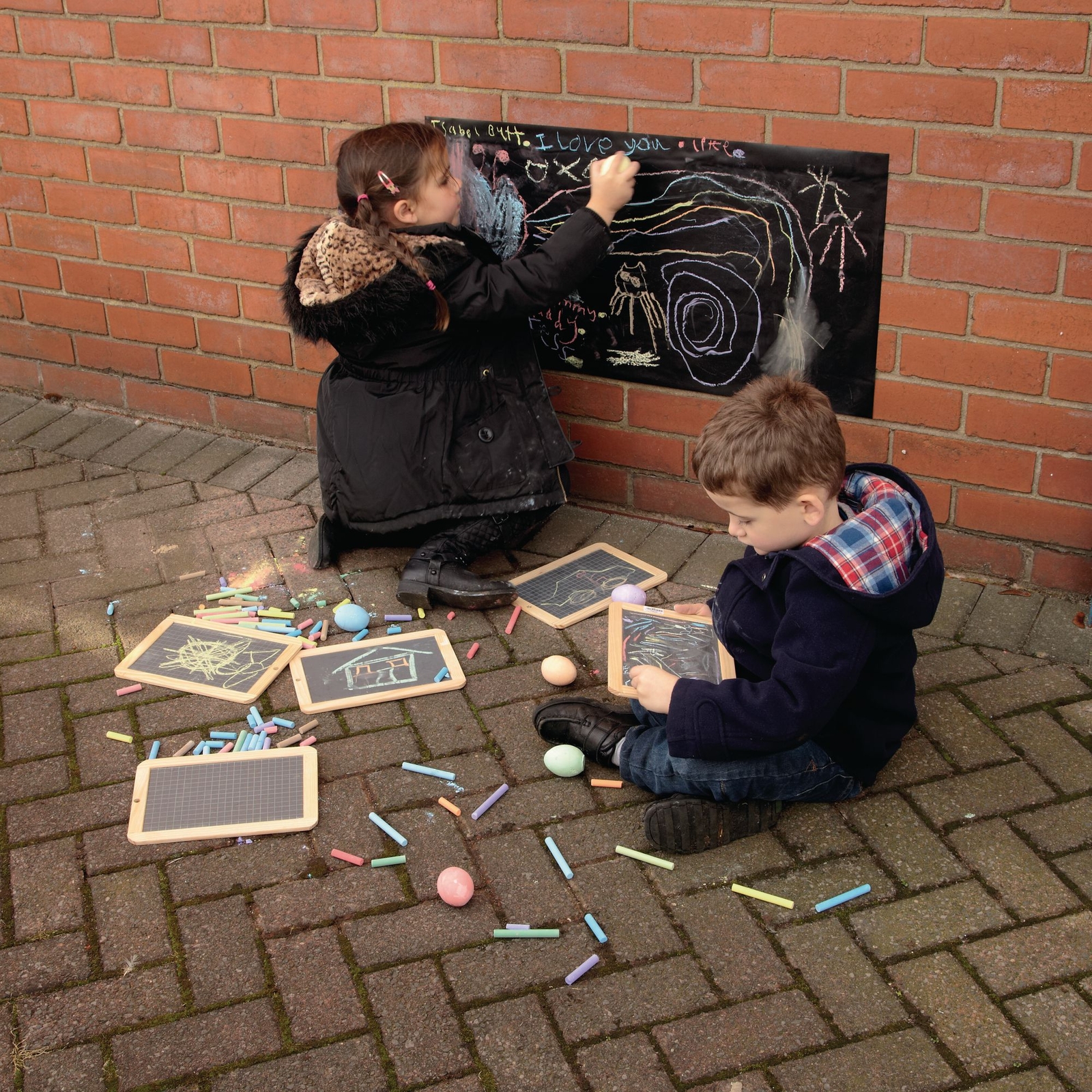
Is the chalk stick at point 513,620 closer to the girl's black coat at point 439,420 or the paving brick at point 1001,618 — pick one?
the girl's black coat at point 439,420

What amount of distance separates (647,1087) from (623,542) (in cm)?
221

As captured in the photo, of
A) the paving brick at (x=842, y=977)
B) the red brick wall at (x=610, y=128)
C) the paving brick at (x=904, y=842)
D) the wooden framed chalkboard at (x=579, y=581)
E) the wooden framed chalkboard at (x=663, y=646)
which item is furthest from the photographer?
the wooden framed chalkboard at (x=579, y=581)

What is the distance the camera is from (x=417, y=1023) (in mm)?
2412

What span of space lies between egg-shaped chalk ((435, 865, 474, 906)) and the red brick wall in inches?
77.4

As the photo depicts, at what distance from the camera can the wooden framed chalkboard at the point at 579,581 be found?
3803 millimetres

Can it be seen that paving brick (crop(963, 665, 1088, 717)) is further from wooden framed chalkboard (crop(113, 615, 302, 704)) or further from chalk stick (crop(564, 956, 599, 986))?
wooden framed chalkboard (crop(113, 615, 302, 704))

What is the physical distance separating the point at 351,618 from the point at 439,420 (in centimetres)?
74

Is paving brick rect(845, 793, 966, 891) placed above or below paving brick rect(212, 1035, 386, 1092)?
above

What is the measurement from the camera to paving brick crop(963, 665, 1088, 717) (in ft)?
10.8

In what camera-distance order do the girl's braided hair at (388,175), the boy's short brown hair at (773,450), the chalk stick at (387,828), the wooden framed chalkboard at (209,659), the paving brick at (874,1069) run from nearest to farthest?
the paving brick at (874,1069)
the boy's short brown hair at (773,450)
the chalk stick at (387,828)
the wooden framed chalkboard at (209,659)
the girl's braided hair at (388,175)

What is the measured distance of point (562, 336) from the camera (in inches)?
168

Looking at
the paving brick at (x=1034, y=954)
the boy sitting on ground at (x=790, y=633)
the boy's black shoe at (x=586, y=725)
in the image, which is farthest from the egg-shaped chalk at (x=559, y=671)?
the paving brick at (x=1034, y=954)

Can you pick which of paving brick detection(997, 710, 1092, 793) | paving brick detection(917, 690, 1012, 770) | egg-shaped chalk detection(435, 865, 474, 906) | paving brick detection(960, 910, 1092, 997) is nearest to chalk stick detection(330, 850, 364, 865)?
egg-shaped chalk detection(435, 865, 474, 906)

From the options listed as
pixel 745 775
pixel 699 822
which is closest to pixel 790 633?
pixel 745 775
